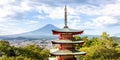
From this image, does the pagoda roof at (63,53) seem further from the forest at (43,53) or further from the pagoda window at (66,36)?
the forest at (43,53)

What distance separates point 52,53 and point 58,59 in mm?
1905

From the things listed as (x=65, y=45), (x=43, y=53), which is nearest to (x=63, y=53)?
(x=65, y=45)

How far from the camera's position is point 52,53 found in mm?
45688

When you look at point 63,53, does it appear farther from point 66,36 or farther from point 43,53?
point 43,53

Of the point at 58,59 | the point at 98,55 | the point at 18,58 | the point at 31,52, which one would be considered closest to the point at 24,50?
the point at 31,52

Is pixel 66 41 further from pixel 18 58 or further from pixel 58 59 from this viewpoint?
pixel 18 58

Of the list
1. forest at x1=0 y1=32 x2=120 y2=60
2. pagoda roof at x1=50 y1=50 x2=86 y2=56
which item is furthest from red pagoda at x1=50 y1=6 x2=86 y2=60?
forest at x1=0 y1=32 x2=120 y2=60

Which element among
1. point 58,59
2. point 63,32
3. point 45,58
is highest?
point 63,32

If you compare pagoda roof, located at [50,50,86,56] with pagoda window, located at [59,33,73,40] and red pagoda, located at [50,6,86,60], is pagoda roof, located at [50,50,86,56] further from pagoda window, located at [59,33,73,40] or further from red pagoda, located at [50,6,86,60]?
pagoda window, located at [59,33,73,40]

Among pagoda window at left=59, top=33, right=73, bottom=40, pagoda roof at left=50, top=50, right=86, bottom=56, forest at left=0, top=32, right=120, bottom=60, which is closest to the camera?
pagoda roof at left=50, top=50, right=86, bottom=56

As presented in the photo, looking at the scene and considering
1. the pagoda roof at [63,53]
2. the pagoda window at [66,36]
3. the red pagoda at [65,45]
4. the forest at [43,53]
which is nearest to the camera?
the pagoda roof at [63,53]

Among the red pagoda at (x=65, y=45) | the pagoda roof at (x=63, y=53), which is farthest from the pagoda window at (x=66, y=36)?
the pagoda roof at (x=63, y=53)

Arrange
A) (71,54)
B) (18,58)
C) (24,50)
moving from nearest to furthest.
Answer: (71,54) → (18,58) → (24,50)

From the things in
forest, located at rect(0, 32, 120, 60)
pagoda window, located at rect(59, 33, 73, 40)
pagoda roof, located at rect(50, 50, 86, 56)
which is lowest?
forest, located at rect(0, 32, 120, 60)
